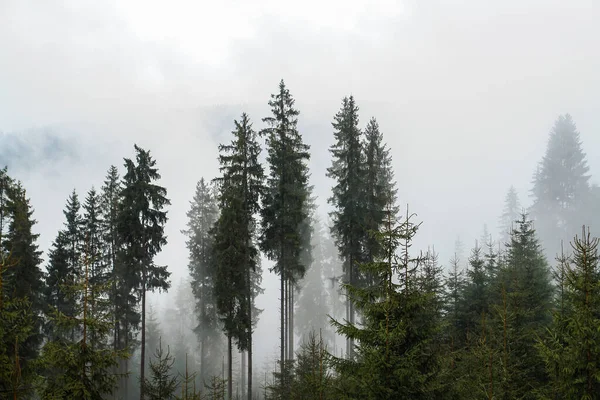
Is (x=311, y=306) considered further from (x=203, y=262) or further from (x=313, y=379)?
(x=313, y=379)

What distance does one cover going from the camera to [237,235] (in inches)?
884

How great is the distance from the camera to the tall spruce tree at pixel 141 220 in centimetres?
2442

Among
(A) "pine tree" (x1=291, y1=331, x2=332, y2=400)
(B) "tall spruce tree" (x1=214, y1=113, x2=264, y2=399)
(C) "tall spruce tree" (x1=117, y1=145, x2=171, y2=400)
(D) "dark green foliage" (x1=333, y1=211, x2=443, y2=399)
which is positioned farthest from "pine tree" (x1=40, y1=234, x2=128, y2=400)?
(C) "tall spruce tree" (x1=117, y1=145, x2=171, y2=400)

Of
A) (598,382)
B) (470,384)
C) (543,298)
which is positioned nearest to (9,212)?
(470,384)

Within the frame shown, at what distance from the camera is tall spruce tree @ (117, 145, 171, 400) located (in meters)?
24.4

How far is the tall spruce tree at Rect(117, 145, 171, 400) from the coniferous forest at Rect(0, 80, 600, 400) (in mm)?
99

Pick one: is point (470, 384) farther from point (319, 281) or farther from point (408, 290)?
point (319, 281)

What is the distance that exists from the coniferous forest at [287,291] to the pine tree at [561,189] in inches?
1181

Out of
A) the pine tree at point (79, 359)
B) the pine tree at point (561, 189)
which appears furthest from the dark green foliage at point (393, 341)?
the pine tree at point (561, 189)

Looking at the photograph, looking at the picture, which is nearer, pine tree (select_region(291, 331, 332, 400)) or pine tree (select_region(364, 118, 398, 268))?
pine tree (select_region(291, 331, 332, 400))

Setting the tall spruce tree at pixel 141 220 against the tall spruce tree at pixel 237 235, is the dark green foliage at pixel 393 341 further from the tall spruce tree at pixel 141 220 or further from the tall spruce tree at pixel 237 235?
the tall spruce tree at pixel 141 220

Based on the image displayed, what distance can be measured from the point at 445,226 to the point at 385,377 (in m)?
197

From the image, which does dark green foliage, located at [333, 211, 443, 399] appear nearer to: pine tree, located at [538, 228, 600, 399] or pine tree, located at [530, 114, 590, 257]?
pine tree, located at [538, 228, 600, 399]

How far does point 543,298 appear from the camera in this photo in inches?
720
